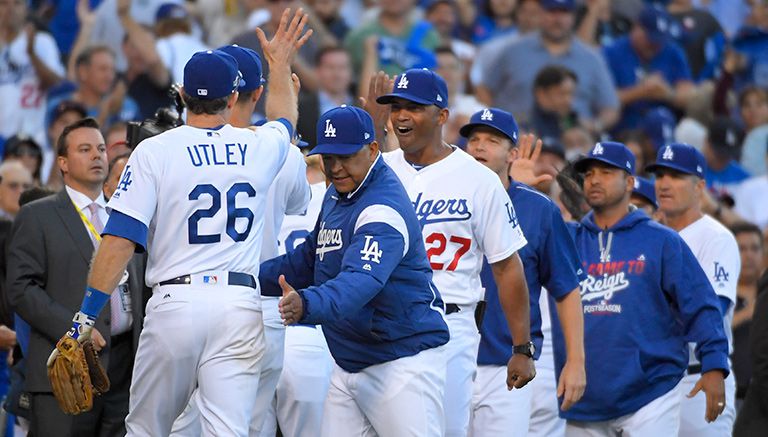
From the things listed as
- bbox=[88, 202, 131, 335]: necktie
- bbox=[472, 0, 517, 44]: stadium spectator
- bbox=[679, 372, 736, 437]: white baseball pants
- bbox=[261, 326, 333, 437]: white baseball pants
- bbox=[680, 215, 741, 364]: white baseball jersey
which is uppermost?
bbox=[472, 0, 517, 44]: stadium spectator

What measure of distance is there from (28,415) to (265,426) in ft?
4.93

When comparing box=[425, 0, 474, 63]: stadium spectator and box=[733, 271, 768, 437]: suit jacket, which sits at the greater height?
box=[425, 0, 474, 63]: stadium spectator

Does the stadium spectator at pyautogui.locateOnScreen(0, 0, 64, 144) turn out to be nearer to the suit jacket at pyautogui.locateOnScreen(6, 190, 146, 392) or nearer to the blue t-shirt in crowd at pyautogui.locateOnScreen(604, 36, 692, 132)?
the suit jacket at pyautogui.locateOnScreen(6, 190, 146, 392)

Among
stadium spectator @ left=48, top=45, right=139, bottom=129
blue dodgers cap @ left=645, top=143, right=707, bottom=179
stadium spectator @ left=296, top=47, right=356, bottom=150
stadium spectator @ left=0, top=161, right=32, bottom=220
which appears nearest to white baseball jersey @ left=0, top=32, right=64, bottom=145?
stadium spectator @ left=48, top=45, right=139, bottom=129

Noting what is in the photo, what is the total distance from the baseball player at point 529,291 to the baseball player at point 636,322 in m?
0.47

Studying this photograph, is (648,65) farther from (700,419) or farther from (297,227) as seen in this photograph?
(297,227)

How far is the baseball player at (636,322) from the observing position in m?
8.53

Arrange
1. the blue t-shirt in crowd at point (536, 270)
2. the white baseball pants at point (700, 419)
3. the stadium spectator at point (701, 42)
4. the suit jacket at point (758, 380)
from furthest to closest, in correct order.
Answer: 1. the stadium spectator at point (701, 42)
2. the white baseball pants at point (700, 419)
3. the suit jacket at point (758, 380)
4. the blue t-shirt in crowd at point (536, 270)

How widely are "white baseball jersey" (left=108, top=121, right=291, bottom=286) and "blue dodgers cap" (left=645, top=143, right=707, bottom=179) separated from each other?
3.77 m

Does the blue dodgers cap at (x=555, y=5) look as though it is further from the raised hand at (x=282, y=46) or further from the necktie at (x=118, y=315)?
the necktie at (x=118, y=315)

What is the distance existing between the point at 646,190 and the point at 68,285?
13.4 feet

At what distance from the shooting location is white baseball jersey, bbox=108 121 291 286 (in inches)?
269

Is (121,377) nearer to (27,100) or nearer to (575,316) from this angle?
(575,316)

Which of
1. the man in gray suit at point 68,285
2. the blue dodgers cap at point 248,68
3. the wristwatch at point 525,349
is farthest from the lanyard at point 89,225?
the wristwatch at point 525,349
